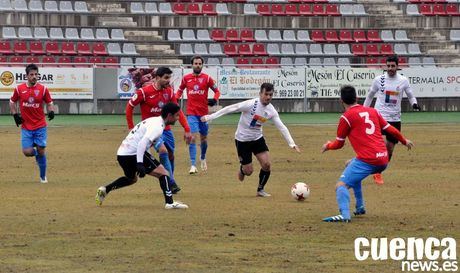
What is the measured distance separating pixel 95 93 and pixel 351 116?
1098 inches

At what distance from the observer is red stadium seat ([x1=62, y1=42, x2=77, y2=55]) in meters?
45.0

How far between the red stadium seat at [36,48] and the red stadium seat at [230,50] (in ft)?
26.3

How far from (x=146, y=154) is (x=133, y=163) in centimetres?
28

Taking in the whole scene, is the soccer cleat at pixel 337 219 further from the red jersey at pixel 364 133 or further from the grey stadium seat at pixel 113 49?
the grey stadium seat at pixel 113 49

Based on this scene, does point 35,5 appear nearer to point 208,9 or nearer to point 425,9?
point 208,9

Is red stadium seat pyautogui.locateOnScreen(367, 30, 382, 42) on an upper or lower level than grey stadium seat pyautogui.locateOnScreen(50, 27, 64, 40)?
lower

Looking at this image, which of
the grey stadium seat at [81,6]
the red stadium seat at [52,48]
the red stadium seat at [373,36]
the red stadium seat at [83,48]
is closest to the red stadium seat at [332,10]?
the red stadium seat at [373,36]

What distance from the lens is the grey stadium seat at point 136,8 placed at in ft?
161

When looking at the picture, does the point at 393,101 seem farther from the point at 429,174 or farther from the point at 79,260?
the point at 79,260

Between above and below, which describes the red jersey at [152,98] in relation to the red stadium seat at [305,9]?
below

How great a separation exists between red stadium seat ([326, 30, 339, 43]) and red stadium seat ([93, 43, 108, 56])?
1057 centimetres

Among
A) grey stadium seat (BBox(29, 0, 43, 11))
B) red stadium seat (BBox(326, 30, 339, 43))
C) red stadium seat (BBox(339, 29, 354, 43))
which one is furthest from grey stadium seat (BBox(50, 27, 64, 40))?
red stadium seat (BBox(339, 29, 354, 43))

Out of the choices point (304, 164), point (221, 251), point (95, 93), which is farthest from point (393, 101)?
point (95, 93)

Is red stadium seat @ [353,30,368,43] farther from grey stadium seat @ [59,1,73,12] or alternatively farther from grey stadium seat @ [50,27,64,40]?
grey stadium seat @ [50,27,64,40]
